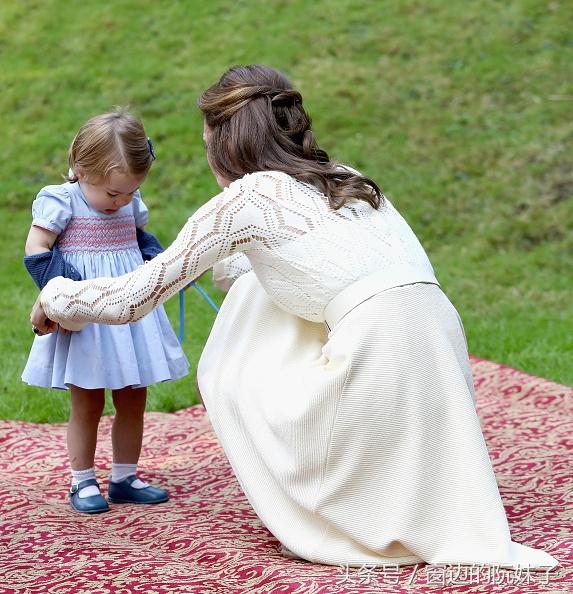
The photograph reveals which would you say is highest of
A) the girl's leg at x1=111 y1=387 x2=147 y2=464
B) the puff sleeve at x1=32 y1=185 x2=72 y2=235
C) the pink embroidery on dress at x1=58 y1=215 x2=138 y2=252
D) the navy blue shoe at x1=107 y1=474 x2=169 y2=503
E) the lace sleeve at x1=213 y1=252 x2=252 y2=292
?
the puff sleeve at x1=32 y1=185 x2=72 y2=235

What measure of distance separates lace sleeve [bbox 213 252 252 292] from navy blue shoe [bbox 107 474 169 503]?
81 centimetres

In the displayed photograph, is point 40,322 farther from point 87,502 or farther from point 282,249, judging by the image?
point 282,249

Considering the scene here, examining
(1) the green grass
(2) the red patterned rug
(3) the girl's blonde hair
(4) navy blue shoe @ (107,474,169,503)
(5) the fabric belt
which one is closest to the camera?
(2) the red patterned rug

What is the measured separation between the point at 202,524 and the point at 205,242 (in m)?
1.03

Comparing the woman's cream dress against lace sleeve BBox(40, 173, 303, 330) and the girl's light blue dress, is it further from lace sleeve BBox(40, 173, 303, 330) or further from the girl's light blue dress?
the girl's light blue dress

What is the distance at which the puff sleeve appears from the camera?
12.0 ft

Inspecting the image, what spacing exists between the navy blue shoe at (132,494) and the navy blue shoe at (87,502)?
0.36 feet

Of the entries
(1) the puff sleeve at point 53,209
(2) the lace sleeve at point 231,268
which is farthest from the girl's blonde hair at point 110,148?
(2) the lace sleeve at point 231,268

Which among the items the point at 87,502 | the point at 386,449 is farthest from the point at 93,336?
the point at 386,449

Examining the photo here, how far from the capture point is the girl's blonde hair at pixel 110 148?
358 cm

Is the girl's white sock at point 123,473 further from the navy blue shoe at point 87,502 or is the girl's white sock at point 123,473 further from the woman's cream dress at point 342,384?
the woman's cream dress at point 342,384

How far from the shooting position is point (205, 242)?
3.02 metres

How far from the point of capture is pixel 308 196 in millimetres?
3084

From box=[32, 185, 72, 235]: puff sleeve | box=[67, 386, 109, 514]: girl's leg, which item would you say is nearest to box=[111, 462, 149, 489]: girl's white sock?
box=[67, 386, 109, 514]: girl's leg
